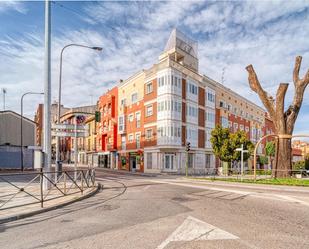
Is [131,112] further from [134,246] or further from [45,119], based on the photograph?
[134,246]

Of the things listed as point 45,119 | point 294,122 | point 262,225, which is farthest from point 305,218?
point 294,122

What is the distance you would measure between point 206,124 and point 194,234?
38.1 metres

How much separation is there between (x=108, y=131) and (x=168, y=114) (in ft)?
60.8

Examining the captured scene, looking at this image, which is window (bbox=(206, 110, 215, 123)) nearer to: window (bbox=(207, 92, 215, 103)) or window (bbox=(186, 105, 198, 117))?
window (bbox=(207, 92, 215, 103))

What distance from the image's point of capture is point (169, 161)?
120ft

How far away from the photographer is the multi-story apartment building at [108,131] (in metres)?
49.1

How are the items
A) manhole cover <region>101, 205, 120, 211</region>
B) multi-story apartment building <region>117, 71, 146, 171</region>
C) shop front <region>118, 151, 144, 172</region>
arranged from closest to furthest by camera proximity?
manhole cover <region>101, 205, 120, 211</region> < shop front <region>118, 151, 144, 172</region> < multi-story apartment building <region>117, 71, 146, 171</region>

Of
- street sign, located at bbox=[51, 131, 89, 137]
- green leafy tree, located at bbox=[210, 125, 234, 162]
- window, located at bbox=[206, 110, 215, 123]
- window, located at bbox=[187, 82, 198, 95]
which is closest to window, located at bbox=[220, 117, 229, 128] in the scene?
window, located at bbox=[206, 110, 215, 123]

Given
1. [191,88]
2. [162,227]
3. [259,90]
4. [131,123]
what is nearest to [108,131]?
[131,123]

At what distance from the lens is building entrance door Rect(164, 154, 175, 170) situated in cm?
3650

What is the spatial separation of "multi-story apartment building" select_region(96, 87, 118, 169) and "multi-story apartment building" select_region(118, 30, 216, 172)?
83.1 inches

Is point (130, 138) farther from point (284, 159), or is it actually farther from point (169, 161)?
point (284, 159)

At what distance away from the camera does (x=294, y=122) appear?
2450 cm

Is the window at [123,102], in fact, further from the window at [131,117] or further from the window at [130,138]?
the window at [130,138]
